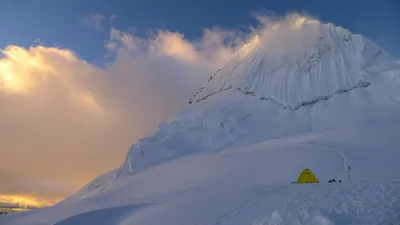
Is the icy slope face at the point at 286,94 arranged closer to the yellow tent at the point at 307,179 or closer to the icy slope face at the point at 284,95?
the icy slope face at the point at 284,95

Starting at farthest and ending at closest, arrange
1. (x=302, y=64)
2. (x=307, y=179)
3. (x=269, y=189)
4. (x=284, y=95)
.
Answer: (x=302, y=64) < (x=284, y=95) < (x=307, y=179) < (x=269, y=189)

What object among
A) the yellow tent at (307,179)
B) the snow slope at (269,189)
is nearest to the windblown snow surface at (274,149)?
the snow slope at (269,189)

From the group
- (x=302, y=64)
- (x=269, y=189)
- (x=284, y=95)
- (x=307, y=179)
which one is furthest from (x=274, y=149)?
(x=302, y=64)

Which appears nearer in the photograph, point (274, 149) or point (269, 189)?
point (269, 189)

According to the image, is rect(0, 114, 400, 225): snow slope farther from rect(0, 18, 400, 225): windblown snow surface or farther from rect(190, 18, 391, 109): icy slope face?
rect(190, 18, 391, 109): icy slope face

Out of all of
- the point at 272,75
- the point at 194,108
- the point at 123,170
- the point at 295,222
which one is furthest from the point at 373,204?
the point at 272,75

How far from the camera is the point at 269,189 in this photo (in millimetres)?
20094

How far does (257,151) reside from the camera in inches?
1545

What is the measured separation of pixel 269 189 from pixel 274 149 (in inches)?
720

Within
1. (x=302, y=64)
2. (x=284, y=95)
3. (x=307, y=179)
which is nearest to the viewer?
(x=307, y=179)

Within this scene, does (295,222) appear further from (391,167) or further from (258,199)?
(391,167)

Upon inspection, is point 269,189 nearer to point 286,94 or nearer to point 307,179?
point 307,179

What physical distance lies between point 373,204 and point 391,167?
56.8ft

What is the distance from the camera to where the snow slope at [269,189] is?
42.2ft
